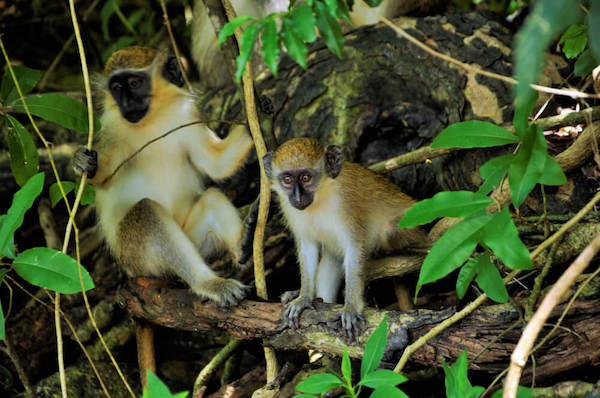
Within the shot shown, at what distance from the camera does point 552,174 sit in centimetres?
250

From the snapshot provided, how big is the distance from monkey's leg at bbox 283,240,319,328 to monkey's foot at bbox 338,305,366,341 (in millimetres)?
277

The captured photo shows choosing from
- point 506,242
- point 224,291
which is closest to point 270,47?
point 506,242

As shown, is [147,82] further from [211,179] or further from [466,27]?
[466,27]

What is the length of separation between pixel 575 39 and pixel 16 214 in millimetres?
2873

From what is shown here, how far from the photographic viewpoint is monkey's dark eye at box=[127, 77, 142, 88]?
174 inches

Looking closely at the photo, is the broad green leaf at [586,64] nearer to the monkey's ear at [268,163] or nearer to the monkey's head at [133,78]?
the monkey's ear at [268,163]

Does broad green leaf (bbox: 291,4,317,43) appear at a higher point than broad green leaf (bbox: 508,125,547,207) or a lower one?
higher

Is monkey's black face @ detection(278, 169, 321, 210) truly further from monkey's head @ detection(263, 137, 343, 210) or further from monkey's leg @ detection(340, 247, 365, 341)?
monkey's leg @ detection(340, 247, 365, 341)

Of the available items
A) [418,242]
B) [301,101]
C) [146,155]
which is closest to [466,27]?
[301,101]

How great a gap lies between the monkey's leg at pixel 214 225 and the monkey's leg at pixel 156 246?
0.34 meters

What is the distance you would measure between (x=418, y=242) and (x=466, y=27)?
1.97m

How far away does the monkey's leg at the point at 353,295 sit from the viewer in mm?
3269

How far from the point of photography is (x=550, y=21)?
1.41m

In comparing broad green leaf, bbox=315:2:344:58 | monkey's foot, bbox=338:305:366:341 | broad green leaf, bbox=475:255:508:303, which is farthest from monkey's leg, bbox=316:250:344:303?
broad green leaf, bbox=315:2:344:58
